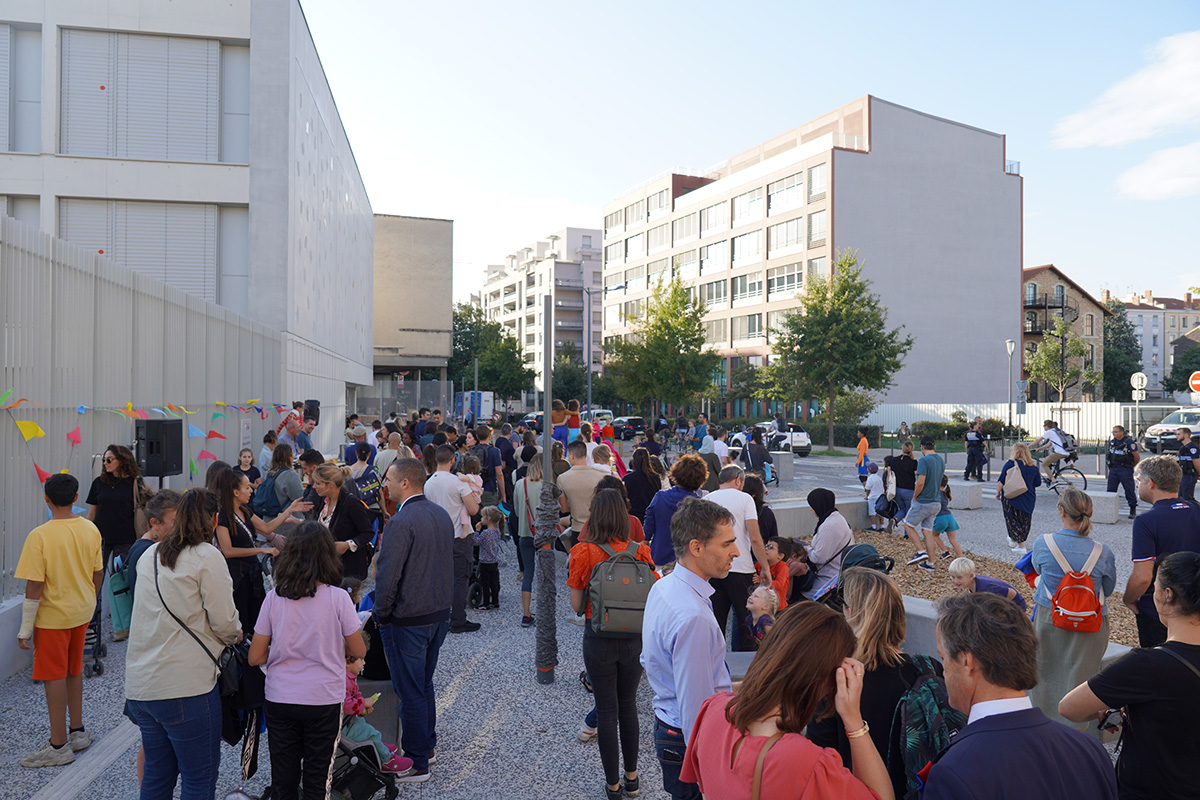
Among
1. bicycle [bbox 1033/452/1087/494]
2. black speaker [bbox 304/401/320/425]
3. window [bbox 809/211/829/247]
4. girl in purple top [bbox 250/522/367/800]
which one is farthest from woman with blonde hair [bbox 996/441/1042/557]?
window [bbox 809/211/829/247]

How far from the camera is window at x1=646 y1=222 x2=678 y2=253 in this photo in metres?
73.8

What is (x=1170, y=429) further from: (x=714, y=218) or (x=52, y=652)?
(x=52, y=652)

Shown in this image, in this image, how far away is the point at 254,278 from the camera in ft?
61.6

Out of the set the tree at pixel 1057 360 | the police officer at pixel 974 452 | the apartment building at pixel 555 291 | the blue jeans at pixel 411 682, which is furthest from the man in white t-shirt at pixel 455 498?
the apartment building at pixel 555 291

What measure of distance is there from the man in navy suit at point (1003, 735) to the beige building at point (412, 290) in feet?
175

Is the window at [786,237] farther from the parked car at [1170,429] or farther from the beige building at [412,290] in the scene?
the parked car at [1170,429]

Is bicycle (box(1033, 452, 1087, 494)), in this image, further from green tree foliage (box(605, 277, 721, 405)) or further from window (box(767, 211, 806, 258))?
window (box(767, 211, 806, 258))

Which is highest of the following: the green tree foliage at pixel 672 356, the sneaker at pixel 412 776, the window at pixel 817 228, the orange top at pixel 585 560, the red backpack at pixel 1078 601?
the window at pixel 817 228

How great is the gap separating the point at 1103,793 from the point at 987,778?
324 millimetres

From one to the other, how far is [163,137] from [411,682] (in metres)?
18.0

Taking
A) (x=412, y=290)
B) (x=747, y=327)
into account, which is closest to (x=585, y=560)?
(x=412, y=290)

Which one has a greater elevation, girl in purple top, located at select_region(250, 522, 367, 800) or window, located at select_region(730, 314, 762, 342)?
window, located at select_region(730, 314, 762, 342)

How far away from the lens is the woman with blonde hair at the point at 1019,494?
38.9ft

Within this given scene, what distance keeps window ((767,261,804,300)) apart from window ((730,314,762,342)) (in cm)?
229
